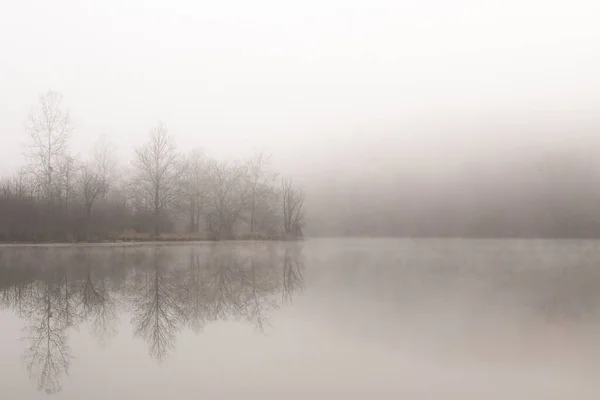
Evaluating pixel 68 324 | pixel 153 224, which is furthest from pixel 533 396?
pixel 153 224

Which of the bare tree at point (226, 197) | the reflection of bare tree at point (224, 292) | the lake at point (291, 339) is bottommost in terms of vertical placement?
the lake at point (291, 339)

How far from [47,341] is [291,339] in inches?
180

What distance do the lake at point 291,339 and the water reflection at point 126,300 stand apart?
5cm

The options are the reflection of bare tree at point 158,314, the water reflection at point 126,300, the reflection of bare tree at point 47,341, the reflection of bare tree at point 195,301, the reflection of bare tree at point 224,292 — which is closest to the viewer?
the reflection of bare tree at point 47,341

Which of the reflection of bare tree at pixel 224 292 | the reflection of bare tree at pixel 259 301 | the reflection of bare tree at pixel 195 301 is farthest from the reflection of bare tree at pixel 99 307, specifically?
the reflection of bare tree at pixel 259 301

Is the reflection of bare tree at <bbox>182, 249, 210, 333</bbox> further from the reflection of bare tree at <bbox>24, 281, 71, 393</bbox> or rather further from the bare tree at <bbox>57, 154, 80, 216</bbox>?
the bare tree at <bbox>57, 154, 80, 216</bbox>

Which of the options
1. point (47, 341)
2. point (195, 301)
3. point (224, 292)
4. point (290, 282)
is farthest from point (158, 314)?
point (290, 282)

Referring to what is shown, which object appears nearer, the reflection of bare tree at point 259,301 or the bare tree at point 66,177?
the reflection of bare tree at point 259,301

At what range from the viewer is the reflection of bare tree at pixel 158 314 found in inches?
326

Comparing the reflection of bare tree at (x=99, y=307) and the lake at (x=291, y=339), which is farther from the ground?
the reflection of bare tree at (x=99, y=307)

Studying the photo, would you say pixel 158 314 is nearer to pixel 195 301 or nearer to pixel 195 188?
pixel 195 301

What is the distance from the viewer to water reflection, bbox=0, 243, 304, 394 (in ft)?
26.8

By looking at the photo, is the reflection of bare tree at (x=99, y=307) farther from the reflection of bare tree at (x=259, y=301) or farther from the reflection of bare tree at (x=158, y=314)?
the reflection of bare tree at (x=259, y=301)

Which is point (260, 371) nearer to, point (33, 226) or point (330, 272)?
point (330, 272)
